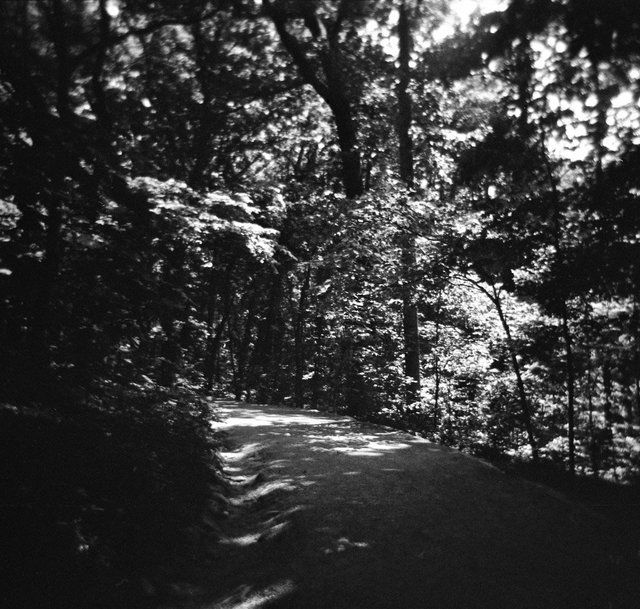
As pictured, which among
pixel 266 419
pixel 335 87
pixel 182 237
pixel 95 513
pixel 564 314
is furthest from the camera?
pixel 335 87

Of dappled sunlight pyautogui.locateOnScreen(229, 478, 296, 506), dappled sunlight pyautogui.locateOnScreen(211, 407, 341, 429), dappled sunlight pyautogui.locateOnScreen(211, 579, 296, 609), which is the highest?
dappled sunlight pyautogui.locateOnScreen(211, 407, 341, 429)

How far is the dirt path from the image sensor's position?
3.50 metres

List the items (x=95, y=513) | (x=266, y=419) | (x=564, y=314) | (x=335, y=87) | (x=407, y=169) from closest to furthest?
(x=95, y=513) → (x=564, y=314) → (x=266, y=419) → (x=335, y=87) → (x=407, y=169)

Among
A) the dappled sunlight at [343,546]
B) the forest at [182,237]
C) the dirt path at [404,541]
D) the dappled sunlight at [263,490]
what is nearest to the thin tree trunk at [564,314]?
the forest at [182,237]

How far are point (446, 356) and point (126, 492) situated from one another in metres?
10.3

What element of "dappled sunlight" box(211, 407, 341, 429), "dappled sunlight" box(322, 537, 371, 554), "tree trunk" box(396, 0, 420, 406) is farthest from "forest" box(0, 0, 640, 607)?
"dappled sunlight" box(211, 407, 341, 429)

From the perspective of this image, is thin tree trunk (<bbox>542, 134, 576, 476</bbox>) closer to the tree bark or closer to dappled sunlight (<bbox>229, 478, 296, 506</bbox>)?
dappled sunlight (<bbox>229, 478, 296, 506</bbox>)

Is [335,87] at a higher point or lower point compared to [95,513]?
higher

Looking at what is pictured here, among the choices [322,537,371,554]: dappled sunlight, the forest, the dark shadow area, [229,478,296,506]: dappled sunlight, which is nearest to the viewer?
the dark shadow area

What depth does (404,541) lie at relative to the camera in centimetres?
435

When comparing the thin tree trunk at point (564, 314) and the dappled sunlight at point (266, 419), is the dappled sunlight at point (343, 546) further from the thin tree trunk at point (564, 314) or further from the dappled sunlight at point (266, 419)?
the dappled sunlight at point (266, 419)

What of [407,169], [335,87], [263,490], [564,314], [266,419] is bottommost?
[263,490]

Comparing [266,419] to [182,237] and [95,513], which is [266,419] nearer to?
[182,237]

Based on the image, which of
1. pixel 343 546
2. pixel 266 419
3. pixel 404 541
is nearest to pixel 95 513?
pixel 343 546
